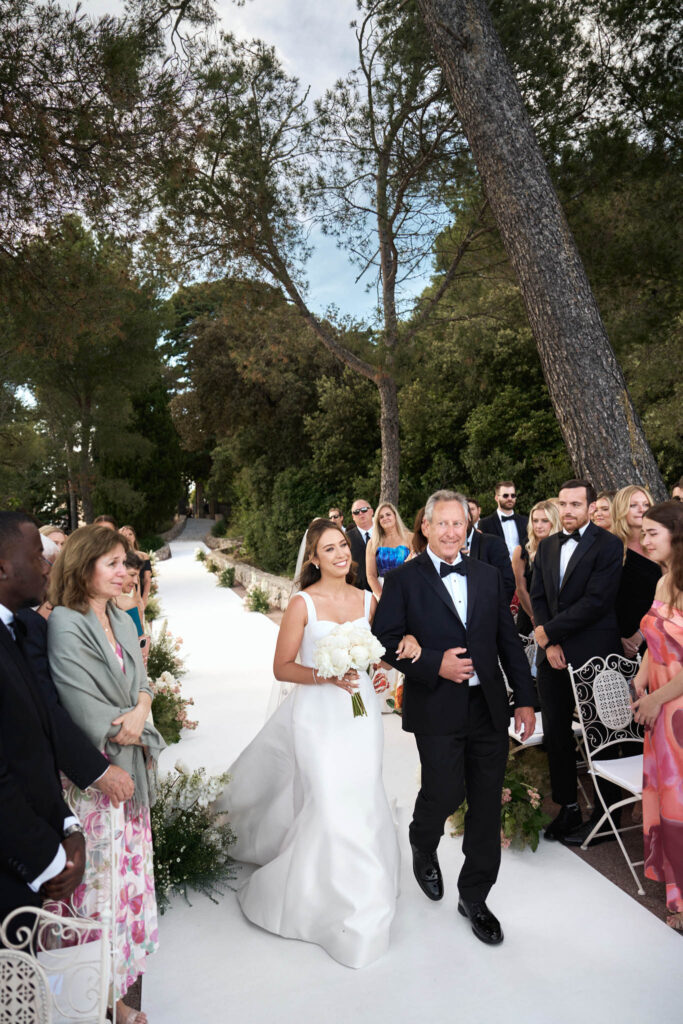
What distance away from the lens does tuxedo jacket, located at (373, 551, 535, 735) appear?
3.44 m

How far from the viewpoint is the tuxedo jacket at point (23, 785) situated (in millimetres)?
2100

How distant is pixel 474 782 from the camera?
11.6 feet

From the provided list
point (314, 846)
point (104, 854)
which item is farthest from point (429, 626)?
point (104, 854)

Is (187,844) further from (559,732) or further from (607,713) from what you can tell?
(607,713)

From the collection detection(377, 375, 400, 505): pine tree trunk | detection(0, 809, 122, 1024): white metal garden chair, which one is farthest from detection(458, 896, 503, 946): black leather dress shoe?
detection(377, 375, 400, 505): pine tree trunk

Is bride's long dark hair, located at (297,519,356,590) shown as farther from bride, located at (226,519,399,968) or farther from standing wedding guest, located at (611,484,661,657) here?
standing wedding guest, located at (611,484,661,657)

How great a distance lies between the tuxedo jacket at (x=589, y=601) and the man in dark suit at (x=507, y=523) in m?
3.64

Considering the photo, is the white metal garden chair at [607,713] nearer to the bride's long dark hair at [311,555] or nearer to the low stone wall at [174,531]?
the bride's long dark hair at [311,555]

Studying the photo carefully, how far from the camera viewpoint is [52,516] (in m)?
30.2

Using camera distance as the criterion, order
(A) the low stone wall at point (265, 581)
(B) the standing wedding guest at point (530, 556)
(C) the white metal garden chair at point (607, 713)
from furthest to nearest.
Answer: (A) the low stone wall at point (265, 581), (B) the standing wedding guest at point (530, 556), (C) the white metal garden chair at point (607, 713)

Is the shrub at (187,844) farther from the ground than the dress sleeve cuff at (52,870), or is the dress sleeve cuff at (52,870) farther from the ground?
the dress sleeve cuff at (52,870)

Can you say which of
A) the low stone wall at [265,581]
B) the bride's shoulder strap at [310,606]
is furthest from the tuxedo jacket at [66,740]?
the low stone wall at [265,581]

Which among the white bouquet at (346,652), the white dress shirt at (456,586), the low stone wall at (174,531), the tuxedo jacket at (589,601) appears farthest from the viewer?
the low stone wall at (174,531)

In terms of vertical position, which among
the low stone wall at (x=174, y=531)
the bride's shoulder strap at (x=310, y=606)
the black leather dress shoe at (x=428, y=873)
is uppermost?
the low stone wall at (x=174, y=531)
